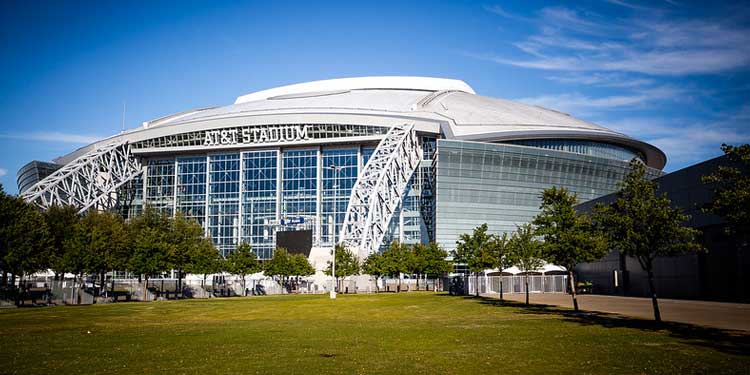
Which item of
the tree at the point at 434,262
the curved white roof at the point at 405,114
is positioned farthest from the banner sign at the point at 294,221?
the tree at the point at 434,262

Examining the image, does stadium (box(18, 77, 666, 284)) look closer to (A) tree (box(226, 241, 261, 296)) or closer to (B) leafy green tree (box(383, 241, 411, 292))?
(B) leafy green tree (box(383, 241, 411, 292))

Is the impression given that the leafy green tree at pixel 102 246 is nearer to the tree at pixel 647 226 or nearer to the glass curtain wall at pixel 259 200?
the glass curtain wall at pixel 259 200

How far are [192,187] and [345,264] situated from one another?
41.2 meters

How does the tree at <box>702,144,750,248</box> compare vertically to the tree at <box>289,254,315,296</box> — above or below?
above

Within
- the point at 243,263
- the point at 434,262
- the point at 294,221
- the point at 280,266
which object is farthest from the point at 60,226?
the point at 434,262

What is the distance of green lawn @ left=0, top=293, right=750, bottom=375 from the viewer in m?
15.7

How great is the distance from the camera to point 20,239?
54812 mm

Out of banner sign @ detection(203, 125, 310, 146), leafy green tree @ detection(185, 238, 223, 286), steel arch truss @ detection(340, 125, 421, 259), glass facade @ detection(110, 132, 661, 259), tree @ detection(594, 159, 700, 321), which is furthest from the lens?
banner sign @ detection(203, 125, 310, 146)

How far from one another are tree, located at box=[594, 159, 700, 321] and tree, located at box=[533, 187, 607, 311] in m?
6.21

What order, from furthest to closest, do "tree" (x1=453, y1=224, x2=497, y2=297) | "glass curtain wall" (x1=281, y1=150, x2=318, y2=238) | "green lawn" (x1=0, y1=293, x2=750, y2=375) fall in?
1. "glass curtain wall" (x1=281, y1=150, x2=318, y2=238)
2. "tree" (x1=453, y1=224, x2=497, y2=297)
3. "green lawn" (x1=0, y1=293, x2=750, y2=375)

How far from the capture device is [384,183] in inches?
3684

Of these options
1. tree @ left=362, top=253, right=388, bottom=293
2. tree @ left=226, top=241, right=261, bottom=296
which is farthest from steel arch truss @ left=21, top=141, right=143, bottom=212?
tree @ left=362, top=253, right=388, bottom=293

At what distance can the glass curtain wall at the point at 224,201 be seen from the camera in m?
106

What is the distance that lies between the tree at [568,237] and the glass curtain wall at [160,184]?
283 feet
